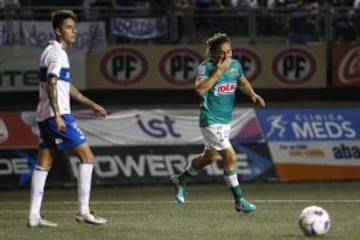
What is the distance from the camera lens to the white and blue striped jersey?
10.5 m

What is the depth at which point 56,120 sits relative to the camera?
1041 centimetres

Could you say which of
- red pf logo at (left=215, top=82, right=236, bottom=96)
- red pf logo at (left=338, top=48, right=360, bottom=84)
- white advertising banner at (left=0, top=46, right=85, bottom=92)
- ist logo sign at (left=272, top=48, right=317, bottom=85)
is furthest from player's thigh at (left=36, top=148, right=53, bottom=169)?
red pf logo at (left=338, top=48, right=360, bottom=84)

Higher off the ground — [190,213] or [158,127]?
[190,213]

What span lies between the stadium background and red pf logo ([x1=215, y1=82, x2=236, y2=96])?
7866 millimetres

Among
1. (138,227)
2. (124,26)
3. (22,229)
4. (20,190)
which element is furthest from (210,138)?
(124,26)

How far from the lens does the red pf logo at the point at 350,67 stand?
2336cm

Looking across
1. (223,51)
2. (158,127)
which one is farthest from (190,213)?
(158,127)

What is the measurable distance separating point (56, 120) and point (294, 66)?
13.6 meters

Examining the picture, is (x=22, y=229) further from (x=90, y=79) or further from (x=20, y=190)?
(x=90, y=79)

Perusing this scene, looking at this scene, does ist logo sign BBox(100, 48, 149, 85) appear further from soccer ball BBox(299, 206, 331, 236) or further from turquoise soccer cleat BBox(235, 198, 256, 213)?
soccer ball BBox(299, 206, 331, 236)

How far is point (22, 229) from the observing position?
34.9ft

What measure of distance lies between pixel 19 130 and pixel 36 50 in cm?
235

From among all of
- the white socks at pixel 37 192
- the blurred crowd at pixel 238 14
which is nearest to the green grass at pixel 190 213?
the white socks at pixel 37 192

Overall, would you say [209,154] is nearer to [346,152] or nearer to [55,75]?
[55,75]
